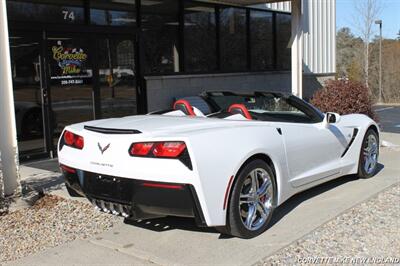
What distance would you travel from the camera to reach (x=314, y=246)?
4254 mm

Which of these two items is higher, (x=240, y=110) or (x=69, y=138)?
(x=240, y=110)

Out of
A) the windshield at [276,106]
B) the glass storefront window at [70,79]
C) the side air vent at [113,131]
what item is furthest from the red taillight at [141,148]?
the glass storefront window at [70,79]

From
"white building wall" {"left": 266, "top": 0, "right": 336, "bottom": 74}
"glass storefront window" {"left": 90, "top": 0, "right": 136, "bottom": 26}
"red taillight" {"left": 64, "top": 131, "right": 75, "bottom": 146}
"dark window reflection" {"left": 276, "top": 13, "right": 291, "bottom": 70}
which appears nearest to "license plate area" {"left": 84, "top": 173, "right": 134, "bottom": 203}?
"red taillight" {"left": 64, "top": 131, "right": 75, "bottom": 146}

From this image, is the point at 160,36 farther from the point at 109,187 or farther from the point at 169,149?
the point at 169,149

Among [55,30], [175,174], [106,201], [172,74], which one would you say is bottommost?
[106,201]

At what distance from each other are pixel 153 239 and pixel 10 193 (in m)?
2.06

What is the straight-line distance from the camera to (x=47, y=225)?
16.3 feet

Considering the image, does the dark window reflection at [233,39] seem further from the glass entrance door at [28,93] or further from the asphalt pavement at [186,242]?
the asphalt pavement at [186,242]

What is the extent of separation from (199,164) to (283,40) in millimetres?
11747

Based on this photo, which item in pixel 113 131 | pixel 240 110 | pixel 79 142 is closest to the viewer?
pixel 113 131

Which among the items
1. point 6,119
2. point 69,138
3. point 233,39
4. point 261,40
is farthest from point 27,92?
point 261,40

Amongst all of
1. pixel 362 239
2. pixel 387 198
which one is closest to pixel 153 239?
pixel 362 239

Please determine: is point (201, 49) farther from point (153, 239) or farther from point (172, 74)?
point (153, 239)

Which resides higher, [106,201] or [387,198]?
[106,201]
